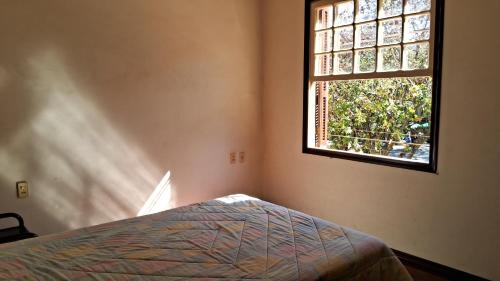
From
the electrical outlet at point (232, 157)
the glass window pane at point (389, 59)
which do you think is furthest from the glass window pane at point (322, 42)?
the electrical outlet at point (232, 157)

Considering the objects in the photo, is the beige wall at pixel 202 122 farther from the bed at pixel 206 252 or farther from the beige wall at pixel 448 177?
the bed at pixel 206 252

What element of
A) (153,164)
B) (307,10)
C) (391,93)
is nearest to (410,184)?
(391,93)

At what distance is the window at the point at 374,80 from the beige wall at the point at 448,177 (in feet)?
0.28

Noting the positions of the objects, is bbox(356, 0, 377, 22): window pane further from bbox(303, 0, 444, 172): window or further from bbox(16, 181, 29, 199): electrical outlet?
bbox(16, 181, 29, 199): electrical outlet

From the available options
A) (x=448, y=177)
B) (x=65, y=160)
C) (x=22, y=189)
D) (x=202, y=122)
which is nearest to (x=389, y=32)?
(x=448, y=177)

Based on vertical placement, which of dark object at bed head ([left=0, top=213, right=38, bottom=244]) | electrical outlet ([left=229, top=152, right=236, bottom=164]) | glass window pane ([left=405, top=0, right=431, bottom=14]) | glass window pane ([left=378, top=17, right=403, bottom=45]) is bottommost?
dark object at bed head ([left=0, top=213, right=38, bottom=244])

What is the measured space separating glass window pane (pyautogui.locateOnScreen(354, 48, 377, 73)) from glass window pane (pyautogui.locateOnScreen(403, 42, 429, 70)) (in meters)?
0.25

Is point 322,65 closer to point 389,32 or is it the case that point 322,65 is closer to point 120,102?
point 389,32

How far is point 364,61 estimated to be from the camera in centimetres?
314

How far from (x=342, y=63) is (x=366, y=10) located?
45cm

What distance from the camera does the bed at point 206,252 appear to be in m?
1.44

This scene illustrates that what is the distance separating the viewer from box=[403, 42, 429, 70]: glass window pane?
2.72m

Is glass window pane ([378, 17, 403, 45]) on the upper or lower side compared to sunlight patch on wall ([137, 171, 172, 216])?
upper

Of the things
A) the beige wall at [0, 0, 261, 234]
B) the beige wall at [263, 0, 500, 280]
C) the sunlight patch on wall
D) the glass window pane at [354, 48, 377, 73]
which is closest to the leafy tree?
the glass window pane at [354, 48, 377, 73]
